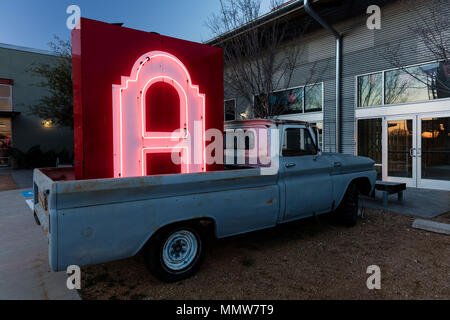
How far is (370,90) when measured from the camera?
946 centimetres

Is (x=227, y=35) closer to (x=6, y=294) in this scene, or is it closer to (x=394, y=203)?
(x=394, y=203)

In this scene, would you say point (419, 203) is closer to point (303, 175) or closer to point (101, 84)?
point (303, 175)

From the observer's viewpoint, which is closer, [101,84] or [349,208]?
[101,84]

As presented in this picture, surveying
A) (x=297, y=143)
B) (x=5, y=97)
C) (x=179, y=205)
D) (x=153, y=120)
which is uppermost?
(x=5, y=97)

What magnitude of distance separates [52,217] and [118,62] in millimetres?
1877

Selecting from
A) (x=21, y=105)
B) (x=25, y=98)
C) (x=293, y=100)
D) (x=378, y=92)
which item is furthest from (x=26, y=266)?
(x=25, y=98)

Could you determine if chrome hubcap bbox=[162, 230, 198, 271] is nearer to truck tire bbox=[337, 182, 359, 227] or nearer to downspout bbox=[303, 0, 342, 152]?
truck tire bbox=[337, 182, 359, 227]

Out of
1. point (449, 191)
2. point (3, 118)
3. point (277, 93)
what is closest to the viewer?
point (449, 191)

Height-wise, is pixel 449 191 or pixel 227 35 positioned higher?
pixel 227 35

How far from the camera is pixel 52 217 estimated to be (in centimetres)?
241

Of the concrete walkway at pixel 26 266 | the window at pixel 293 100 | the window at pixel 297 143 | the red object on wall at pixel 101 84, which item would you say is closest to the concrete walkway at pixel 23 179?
the concrete walkway at pixel 26 266

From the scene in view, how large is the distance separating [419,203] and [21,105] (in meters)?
20.1

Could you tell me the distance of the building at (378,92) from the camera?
8.16 m
